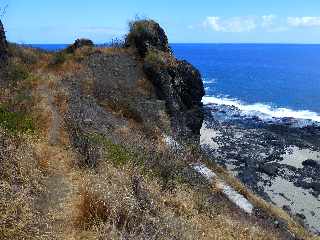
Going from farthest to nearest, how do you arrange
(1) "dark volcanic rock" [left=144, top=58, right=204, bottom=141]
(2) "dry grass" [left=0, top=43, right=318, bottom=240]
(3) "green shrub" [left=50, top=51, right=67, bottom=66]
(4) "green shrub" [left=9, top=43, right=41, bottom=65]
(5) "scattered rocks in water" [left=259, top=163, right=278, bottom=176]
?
(5) "scattered rocks in water" [left=259, top=163, right=278, bottom=176], (4) "green shrub" [left=9, top=43, right=41, bottom=65], (3) "green shrub" [left=50, top=51, right=67, bottom=66], (1) "dark volcanic rock" [left=144, top=58, right=204, bottom=141], (2) "dry grass" [left=0, top=43, right=318, bottom=240]

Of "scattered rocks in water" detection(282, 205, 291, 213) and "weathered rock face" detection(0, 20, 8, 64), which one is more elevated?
"weathered rock face" detection(0, 20, 8, 64)

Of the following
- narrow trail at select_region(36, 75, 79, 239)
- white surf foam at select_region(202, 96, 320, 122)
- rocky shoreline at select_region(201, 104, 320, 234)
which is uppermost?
narrow trail at select_region(36, 75, 79, 239)

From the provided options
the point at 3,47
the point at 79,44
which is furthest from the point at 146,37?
the point at 3,47

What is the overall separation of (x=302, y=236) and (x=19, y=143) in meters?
12.2

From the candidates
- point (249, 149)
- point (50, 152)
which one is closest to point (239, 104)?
point (249, 149)

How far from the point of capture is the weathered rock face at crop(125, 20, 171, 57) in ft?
122

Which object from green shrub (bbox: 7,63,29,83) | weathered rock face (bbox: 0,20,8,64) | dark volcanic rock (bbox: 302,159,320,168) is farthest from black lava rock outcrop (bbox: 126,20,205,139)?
dark volcanic rock (bbox: 302,159,320,168)

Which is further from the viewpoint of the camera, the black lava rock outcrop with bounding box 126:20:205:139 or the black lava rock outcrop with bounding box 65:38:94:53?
the black lava rock outcrop with bounding box 65:38:94:53

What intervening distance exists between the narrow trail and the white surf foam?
221 ft

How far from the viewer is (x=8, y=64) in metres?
31.5

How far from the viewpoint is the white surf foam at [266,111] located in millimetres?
85625

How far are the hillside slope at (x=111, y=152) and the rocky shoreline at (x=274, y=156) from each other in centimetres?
1083

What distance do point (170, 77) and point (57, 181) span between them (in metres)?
21.7

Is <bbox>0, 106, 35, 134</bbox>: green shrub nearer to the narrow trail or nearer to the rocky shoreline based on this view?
the narrow trail
